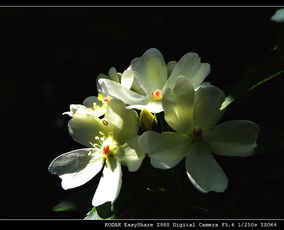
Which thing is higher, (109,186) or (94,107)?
(94,107)

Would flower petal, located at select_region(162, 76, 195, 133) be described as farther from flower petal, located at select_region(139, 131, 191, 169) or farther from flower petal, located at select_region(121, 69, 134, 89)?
flower petal, located at select_region(121, 69, 134, 89)

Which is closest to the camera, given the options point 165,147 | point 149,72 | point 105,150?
point 165,147

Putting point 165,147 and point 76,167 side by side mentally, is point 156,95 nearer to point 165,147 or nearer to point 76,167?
point 165,147

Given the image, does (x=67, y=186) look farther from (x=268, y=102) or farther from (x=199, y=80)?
(x=268, y=102)

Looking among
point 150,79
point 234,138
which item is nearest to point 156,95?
point 150,79

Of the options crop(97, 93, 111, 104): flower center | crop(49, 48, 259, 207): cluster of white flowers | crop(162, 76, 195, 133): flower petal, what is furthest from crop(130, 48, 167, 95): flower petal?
crop(162, 76, 195, 133): flower petal

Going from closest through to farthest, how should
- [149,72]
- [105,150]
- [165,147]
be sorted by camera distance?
[165,147] < [105,150] < [149,72]
